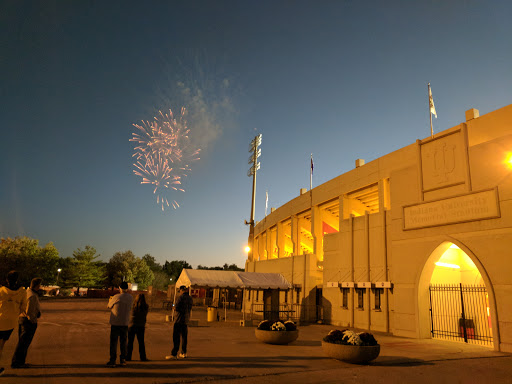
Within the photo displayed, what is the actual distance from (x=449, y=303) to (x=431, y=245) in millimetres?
4056

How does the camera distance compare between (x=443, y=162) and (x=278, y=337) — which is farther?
(x=443, y=162)

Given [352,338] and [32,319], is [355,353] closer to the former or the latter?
[352,338]

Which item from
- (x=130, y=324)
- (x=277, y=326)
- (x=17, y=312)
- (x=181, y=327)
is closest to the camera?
(x=17, y=312)

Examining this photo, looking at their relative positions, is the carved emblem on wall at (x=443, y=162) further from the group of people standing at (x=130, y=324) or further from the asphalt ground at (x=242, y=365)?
the group of people standing at (x=130, y=324)

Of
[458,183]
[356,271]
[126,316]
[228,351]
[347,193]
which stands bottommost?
[228,351]

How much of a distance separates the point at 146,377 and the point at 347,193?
75.4ft

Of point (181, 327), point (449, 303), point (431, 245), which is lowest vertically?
point (181, 327)

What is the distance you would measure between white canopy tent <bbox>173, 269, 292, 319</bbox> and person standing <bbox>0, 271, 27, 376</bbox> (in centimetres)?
1368

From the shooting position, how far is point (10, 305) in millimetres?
7738

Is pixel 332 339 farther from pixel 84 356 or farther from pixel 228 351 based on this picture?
pixel 84 356

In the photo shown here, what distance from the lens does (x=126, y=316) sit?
29.5 feet

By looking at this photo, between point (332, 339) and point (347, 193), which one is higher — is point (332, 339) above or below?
below

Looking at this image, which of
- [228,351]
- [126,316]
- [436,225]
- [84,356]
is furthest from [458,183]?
[84,356]

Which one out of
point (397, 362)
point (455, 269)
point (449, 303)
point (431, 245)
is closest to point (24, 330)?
point (397, 362)
